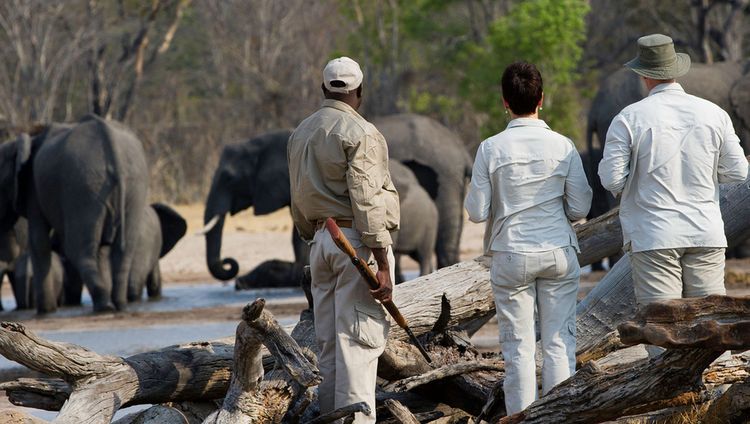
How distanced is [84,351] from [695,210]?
2.99 m

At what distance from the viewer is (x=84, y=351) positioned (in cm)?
670

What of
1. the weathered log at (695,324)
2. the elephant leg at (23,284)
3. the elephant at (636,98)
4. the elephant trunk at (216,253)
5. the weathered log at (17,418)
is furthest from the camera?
the elephant at (636,98)

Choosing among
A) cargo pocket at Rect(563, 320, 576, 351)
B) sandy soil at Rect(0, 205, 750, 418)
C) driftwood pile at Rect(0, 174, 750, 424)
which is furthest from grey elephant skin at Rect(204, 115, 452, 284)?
cargo pocket at Rect(563, 320, 576, 351)

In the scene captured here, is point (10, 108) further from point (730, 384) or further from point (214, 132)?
point (730, 384)

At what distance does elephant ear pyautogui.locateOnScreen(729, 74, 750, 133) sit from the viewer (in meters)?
18.8

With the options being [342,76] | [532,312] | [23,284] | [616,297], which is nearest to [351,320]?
[532,312]

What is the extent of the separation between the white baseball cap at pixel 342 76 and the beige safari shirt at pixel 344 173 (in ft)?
0.24

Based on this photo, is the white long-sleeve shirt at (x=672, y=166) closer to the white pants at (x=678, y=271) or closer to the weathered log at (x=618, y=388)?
the white pants at (x=678, y=271)

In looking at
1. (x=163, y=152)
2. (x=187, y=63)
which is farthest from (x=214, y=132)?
(x=187, y=63)

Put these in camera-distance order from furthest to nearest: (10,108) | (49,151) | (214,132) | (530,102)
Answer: (214,132) < (10,108) < (49,151) < (530,102)

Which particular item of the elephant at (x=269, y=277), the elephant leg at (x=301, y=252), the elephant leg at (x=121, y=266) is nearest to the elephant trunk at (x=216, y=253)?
the elephant at (x=269, y=277)

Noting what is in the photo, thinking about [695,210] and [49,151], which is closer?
[695,210]

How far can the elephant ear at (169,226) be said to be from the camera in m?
18.8

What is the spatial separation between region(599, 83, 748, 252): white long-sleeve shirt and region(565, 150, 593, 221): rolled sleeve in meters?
0.10
